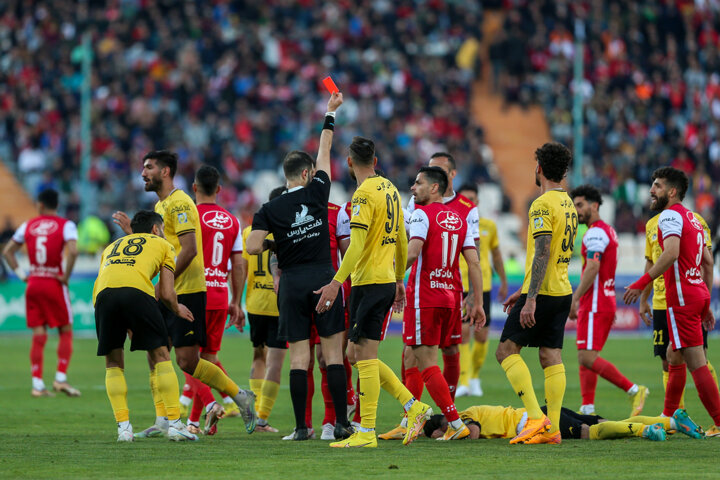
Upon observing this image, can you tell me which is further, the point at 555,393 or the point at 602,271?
the point at 602,271

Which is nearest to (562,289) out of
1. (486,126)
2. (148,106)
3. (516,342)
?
(516,342)

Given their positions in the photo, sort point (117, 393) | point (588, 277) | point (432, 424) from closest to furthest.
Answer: point (117, 393) < point (432, 424) < point (588, 277)

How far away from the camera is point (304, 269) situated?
927cm

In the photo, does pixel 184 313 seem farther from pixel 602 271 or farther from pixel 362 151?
pixel 602 271

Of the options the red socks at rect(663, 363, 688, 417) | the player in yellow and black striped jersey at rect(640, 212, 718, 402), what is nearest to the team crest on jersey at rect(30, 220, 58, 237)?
the player in yellow and black striped jersey at rect(640, 212, 718, 402)

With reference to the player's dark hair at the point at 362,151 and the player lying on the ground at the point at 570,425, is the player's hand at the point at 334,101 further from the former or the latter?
the player lying on the ground at the point at 570,425

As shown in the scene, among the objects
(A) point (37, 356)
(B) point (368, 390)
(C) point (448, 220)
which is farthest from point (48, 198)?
(B) point (368, 390)

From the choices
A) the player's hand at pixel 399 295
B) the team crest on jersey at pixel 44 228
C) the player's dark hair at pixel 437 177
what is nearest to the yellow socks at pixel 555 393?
the player's hand at pixel 399 295

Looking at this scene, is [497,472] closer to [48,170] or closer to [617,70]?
[48,170]

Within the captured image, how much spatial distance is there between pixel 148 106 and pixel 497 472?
25.8 meters

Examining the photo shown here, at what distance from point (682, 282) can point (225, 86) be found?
24.5m

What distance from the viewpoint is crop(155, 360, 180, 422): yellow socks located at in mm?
9336

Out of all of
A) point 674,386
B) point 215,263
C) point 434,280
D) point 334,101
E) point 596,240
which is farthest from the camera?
point 596,240

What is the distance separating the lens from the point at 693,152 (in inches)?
1291
